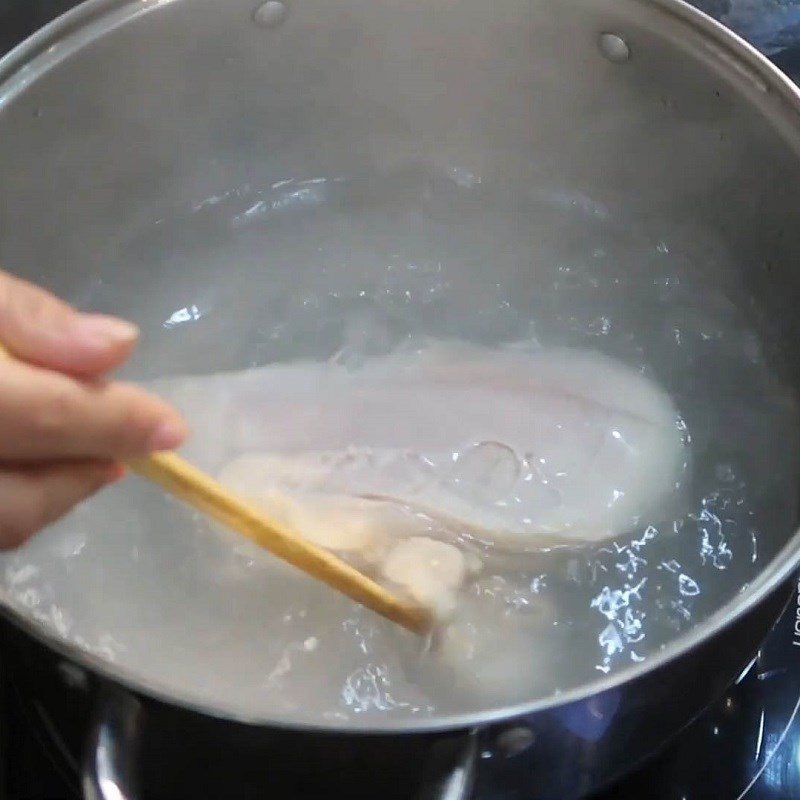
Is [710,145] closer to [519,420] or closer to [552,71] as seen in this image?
[552,71]

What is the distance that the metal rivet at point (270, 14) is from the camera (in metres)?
0.91

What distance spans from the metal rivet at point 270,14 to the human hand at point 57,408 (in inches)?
22.2

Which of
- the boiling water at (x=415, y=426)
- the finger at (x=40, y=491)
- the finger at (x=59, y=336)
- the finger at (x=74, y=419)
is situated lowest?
the boiling water at (x=415, y=426)

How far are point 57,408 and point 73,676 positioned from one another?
167mm

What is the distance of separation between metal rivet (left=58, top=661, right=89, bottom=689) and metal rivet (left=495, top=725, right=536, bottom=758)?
0.19 meters

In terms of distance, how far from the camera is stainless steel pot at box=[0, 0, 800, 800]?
2.60 feet

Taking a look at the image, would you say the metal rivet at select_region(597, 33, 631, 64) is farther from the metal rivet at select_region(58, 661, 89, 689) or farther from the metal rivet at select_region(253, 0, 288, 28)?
the metal rivet at select_region(58, 661, 89, 689)

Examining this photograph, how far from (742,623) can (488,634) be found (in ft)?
0.78

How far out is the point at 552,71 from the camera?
0.95 meters

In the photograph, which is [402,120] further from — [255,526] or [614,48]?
[255,526]

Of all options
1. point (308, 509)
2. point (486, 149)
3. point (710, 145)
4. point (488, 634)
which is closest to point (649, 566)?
point (488, 634)

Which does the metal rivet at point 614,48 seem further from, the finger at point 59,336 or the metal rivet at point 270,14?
the finger at point 59,336

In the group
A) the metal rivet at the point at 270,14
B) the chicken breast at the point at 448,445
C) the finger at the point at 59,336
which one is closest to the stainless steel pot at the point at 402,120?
the metal rivet at the point at 270,14

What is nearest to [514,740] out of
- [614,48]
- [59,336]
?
[59,336]
